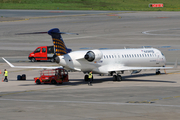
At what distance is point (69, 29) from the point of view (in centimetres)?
11019

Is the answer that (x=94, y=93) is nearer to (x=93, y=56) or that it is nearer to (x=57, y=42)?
(x=93, y=56)

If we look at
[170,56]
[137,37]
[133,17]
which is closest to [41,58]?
[170,56]

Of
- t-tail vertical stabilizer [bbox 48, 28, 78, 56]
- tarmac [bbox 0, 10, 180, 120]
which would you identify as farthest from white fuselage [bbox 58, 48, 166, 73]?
tarmac [bbox 0, 10, 180, 120]

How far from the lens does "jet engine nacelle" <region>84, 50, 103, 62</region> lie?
43.1 m

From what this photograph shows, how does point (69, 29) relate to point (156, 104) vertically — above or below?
above

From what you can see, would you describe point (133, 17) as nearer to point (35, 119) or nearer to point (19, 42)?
point (19, 42)

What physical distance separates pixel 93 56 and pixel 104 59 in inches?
112

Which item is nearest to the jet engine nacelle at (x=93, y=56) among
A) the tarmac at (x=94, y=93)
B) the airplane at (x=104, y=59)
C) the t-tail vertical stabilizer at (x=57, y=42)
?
the airplane at (x=104, y=59)

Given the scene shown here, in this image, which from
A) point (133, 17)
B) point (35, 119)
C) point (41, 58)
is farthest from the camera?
point (133, 17)

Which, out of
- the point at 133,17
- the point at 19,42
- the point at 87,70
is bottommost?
the point at 87,70

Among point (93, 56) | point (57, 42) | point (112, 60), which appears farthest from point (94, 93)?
point (112, 60)

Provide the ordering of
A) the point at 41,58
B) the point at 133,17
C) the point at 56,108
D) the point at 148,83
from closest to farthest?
1. the point at 56,108
2. the point at 148,83
3. the point at 41,58
4. the point at 133,17

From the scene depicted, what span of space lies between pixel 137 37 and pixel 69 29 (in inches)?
899

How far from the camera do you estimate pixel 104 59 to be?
46.0 meters
